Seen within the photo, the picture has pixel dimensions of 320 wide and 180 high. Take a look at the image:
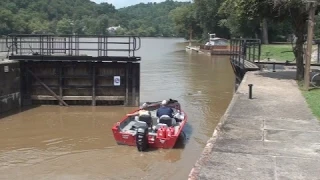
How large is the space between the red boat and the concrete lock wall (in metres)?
7.61

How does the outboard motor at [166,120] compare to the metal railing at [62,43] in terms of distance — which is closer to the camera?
the outboard motor at [166,120]

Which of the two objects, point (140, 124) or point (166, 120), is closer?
point (140, 124)

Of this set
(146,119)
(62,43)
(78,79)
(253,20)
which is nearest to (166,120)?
(146,119)

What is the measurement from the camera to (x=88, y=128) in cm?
1677

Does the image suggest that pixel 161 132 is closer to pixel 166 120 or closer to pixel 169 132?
pixel 169 132

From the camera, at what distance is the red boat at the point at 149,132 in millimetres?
12820

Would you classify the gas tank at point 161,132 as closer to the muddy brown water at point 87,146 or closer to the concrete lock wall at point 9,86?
the muddy brown water at point 87,146

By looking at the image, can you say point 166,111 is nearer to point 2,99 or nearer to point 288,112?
point 288,112

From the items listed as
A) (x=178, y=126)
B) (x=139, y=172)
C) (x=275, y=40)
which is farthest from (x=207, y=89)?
(x=275, y=40)

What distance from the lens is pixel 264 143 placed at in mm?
8922

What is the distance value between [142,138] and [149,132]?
0.54 m

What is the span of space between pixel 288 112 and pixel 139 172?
4.55 m

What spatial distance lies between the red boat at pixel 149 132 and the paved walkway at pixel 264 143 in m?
1.97

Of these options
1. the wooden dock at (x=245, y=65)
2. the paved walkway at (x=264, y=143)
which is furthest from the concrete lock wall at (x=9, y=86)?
the wooden dock at (x=245, y=65)
